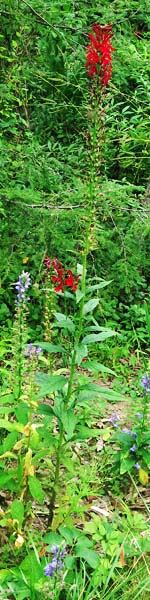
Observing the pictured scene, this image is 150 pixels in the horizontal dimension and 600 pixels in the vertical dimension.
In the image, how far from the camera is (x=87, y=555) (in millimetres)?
1908

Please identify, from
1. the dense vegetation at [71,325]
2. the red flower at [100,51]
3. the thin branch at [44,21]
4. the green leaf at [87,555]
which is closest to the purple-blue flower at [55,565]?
the dense vegetation at [71,325]

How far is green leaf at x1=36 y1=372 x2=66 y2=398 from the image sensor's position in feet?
6.04

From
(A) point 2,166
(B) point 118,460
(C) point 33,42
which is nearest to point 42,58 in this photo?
(C) point 33,42

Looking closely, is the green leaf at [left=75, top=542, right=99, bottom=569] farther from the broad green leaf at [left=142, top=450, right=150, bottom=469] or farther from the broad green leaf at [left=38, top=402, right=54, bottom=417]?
the broad green leaf at [left=142, top=450, right=150, bottom=469]

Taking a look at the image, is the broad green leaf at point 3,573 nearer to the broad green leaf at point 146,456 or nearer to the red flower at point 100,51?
the broad green leaf at point 146,456

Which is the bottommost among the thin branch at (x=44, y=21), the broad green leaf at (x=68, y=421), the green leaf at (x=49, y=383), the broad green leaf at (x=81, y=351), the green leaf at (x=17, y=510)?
the green leaf at (x=17, y=510)

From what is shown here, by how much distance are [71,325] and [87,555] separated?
2.47 feet

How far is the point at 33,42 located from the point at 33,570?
338cm

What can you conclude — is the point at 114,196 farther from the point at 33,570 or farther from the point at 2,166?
the point at 33,570

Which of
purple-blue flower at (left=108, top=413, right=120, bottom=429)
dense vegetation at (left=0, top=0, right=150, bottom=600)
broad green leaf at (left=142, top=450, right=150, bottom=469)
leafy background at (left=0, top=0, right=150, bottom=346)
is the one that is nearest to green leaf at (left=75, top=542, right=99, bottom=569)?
dense vegetation at (left=0, top=0, right=150, bottom=600)

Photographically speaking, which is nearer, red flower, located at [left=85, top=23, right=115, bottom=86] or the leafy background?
red flower, located at [left=85, top=23, right=115, bottom=86]

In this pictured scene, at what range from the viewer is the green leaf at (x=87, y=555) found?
74.6 inches

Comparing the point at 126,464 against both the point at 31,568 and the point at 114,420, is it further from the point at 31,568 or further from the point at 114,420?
the point at 31,568

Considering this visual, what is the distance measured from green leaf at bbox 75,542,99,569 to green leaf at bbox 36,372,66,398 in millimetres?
536
